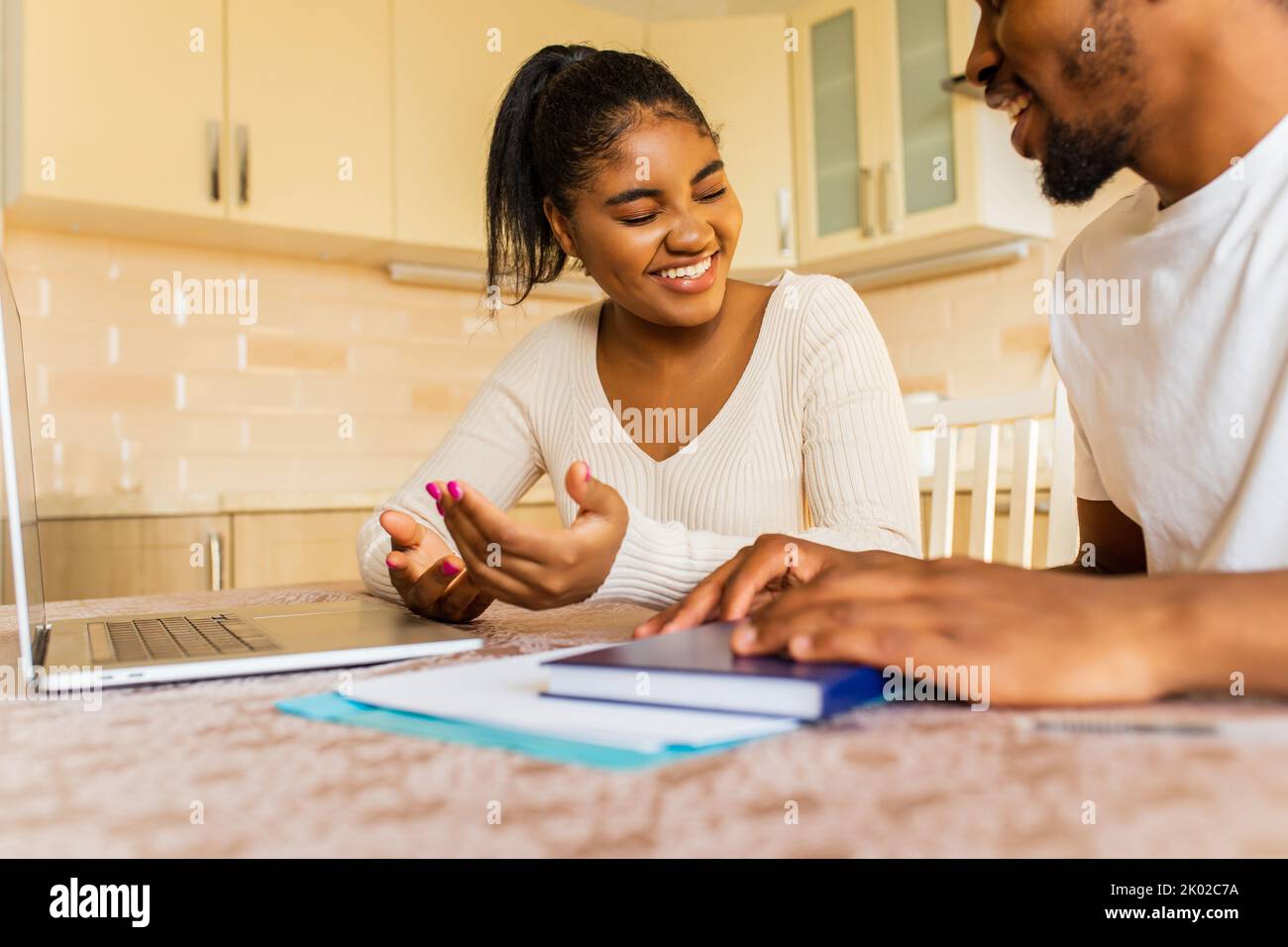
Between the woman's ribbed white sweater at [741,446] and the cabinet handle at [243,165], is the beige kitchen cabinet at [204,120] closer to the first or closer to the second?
the cabinet handle at [243,165]

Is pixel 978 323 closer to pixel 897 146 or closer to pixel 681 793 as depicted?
pixel 897 146

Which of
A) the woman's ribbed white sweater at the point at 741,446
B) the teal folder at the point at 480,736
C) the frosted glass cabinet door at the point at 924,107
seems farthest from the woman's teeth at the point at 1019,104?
the frosted glass cabinet door at the point at 924,107

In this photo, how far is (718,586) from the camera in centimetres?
73

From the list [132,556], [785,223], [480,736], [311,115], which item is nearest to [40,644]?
[480,736]

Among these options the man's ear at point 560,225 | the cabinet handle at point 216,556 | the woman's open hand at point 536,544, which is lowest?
the cabinet handle at point 216,556

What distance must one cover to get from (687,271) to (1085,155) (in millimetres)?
518

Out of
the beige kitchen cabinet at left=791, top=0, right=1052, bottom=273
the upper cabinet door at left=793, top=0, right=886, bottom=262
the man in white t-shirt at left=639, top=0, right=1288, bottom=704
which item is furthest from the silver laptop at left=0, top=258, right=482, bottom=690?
the upper cabinet door at left=793, top=0, right=886, bottom=262

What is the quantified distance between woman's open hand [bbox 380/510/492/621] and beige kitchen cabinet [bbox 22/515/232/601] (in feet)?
4.93

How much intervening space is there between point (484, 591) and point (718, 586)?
10.8 inches

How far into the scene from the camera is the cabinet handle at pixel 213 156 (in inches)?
99.9

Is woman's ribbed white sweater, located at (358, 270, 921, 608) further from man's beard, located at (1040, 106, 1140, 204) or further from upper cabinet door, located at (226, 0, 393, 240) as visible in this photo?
upper cabinet door, located at (226, 0, 393, 240)

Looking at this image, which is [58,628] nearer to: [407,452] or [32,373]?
[32,373]

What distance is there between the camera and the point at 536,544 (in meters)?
0.75

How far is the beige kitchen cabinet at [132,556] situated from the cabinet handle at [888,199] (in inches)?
73.4
